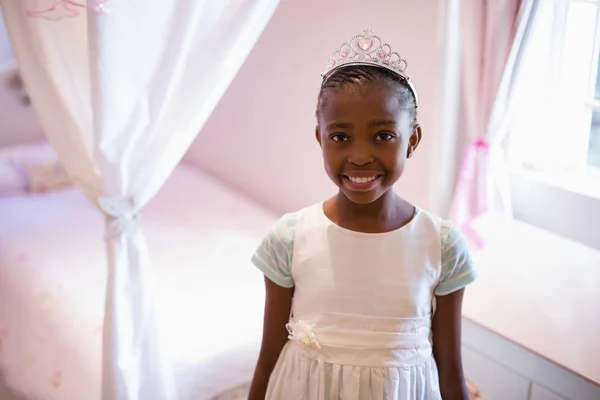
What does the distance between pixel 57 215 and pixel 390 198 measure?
6.18 ft

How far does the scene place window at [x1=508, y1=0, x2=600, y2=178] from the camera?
1.70 metres

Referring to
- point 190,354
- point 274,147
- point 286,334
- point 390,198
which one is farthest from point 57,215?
point 390,198

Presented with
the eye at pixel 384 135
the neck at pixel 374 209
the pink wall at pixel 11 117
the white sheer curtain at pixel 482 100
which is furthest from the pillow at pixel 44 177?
the eye at pixel 384 135

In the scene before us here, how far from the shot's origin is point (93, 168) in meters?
1.36

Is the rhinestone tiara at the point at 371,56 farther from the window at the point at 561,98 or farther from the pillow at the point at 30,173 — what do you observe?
the pillow at the point at 30,173

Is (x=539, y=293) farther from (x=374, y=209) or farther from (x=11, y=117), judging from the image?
(x=11, y=117)

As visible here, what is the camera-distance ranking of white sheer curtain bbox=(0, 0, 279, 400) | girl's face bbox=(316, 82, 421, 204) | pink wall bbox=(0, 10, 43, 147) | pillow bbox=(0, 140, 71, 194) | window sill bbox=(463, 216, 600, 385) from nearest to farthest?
girl's face bbox=(316, 82, 421, 204) → white sheer curtain bbox=(0, 0, 279, 400) → window sill bbox=(463, 216, 600, 385) → pillow bbox=(0, 140, 71, 194) → pink wall bbox=(0, 10, 43, 147)

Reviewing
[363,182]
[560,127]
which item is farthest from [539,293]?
[363,182]

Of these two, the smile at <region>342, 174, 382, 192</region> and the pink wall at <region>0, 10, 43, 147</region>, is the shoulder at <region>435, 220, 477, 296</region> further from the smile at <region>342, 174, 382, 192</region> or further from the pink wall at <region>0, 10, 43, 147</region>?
the pink wall at <region>0, 10, 43, 147</region>

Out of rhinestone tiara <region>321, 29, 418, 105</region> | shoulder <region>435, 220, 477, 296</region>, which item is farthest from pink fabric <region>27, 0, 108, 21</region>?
shoulder <region>435, 220, 477, 296</region>

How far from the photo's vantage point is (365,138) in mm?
956

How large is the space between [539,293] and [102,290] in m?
1.32

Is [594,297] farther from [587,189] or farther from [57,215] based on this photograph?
[57,215]

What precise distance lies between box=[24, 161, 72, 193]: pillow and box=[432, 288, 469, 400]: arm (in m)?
2.14
